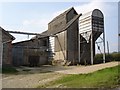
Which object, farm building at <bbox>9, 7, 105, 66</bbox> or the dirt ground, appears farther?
farm building at <bbox>9, 7, 105, 66</bbox>

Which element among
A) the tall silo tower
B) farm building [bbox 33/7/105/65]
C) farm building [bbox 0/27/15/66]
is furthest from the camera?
farm building [bbox 33/7/105/65]

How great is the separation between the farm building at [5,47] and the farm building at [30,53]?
392 centimetres

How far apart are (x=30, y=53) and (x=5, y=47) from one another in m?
6.10

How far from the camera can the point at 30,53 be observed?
35.6 metres

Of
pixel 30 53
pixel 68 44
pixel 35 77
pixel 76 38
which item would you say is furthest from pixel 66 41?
pixel 35 77

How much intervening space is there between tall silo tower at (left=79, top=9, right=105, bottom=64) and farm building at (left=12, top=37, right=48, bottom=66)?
6.77 meters

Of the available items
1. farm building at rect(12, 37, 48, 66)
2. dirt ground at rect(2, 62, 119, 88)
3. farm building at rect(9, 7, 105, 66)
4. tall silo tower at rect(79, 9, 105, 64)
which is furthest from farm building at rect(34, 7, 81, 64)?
dirt ground at rect(2, 62, 119, 88)

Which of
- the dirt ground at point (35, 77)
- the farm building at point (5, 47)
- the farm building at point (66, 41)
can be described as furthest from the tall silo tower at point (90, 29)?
the farm building at point (5, 47)

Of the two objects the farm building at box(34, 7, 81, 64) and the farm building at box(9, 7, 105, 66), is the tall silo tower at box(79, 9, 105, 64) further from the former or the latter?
the farm building at box(34, 7, 81, 64)

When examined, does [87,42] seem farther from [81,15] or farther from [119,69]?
[119,69]

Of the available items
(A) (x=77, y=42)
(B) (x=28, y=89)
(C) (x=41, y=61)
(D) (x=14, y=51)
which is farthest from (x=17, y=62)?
(B) (x=28, y=89)

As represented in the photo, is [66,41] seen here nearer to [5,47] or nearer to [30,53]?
[30,53]

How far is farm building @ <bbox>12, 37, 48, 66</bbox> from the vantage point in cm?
3469

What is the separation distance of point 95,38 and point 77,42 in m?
2.94
